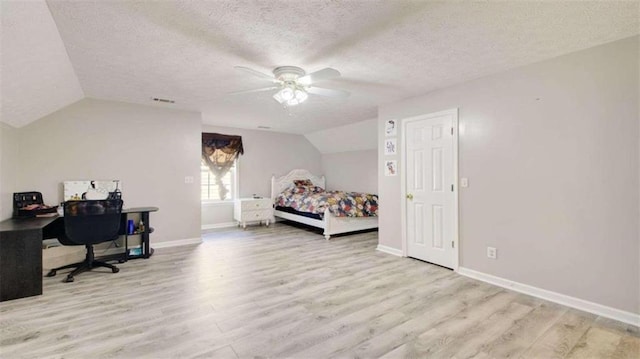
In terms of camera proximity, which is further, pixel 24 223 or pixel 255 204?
pixel 255 204

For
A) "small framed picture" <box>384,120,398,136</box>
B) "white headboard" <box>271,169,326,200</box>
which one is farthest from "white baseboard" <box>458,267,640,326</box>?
"white headboard" <box>271,169,326,200</box>

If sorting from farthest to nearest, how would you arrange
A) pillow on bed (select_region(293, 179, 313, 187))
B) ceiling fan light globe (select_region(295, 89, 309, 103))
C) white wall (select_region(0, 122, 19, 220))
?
1. pillow on bed (select_region(293, 179, 313, 187))
2. white wall (select_region(0, 122, 19, 220))
3. ceiling fan light globe (select_region(295, 89, 309, 103))

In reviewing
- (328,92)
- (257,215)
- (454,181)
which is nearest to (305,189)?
(257,215)

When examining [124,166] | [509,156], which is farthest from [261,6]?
[124,166]

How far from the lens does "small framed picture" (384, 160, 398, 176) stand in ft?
14.0

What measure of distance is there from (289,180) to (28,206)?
4.76m

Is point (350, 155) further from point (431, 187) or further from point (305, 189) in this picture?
point (431, 187)

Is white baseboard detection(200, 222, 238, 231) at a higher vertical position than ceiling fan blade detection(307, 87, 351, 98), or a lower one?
lower

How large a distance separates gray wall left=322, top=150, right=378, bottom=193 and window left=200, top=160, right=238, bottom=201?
254cm

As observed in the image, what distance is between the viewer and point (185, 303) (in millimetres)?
2654

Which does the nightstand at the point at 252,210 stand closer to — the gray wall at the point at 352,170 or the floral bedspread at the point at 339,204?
the floral bedspread at the point at 339,204

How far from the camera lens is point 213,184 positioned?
21.4 ft

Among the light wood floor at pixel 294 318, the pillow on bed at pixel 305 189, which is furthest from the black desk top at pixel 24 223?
the pillow on bed at pixel 305 189

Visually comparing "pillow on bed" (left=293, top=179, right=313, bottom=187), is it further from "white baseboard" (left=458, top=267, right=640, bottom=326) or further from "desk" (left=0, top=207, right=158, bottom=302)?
"desk" (left=0, top=207, right=158, bottom=302)
